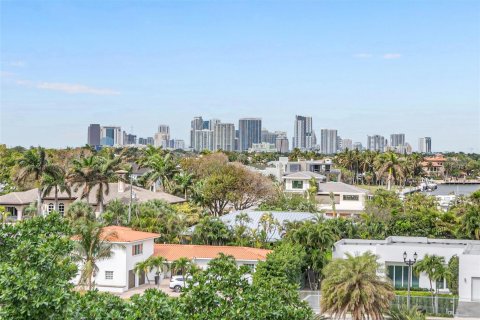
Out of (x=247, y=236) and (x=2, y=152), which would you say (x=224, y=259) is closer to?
(x=247, y=236)

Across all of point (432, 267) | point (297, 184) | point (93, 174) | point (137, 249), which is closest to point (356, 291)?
point (432, 267)

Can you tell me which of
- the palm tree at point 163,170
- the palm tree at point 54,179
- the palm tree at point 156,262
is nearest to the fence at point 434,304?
the palm tree at point 156,262

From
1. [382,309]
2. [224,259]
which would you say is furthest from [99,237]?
[224,259]

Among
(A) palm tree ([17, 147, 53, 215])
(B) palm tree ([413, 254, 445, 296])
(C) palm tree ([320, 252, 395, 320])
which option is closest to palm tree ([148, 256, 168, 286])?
(B) palm tree ([413, 254, 445, 296])

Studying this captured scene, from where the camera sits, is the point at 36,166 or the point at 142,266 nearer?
the point at 142,266

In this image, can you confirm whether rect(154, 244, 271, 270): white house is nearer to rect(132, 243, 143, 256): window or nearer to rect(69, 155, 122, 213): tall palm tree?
rect(132, 243, 143, 256): window

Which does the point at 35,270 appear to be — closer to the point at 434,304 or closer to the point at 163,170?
the point at 434,304

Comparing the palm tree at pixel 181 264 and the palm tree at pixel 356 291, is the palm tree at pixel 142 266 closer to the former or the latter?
the palm tree at pixel 181 264
